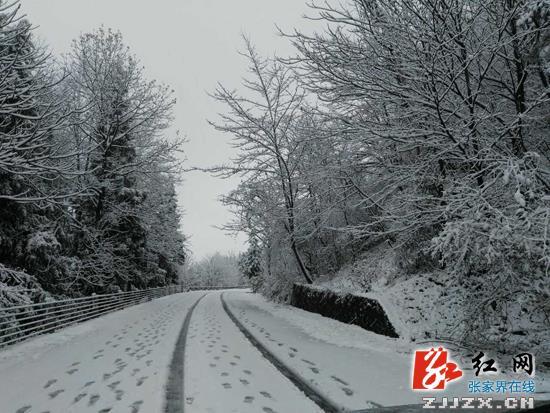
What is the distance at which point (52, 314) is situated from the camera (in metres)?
12.9

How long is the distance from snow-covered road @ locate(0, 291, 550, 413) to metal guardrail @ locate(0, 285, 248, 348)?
565 mm

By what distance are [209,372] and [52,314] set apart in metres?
9.29

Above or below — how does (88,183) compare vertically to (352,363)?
above

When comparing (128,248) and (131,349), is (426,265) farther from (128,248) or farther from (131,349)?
(128,248)

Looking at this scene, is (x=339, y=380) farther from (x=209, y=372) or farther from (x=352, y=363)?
Answer: (x=209, y=372)

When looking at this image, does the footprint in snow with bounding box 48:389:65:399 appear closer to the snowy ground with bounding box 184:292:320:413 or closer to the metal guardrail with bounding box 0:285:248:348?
the snowy ground with bounding box 184:292:320:413

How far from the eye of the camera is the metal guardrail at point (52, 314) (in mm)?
9865

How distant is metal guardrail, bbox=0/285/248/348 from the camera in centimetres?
986

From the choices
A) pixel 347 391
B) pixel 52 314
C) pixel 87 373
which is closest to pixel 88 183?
pixel 52 314

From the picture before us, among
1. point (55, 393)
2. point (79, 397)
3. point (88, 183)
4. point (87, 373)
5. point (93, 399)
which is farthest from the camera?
point (88, 183)

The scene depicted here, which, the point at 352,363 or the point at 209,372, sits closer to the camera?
the point at 209,372

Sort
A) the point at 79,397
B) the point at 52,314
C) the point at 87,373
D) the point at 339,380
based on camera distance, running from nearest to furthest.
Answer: the point at 79,397, the point at 339,380, the point at 87,373, the point at 52,314

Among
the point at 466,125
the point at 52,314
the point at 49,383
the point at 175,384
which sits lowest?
the point at 49,383

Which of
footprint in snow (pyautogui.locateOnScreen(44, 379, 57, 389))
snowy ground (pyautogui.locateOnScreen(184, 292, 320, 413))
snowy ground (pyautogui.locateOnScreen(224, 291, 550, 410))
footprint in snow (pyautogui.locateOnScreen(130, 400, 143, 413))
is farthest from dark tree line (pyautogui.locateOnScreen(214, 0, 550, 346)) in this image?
footprint in snow (pyautogui.locateOnScreen(44, 379, 57, 389))
